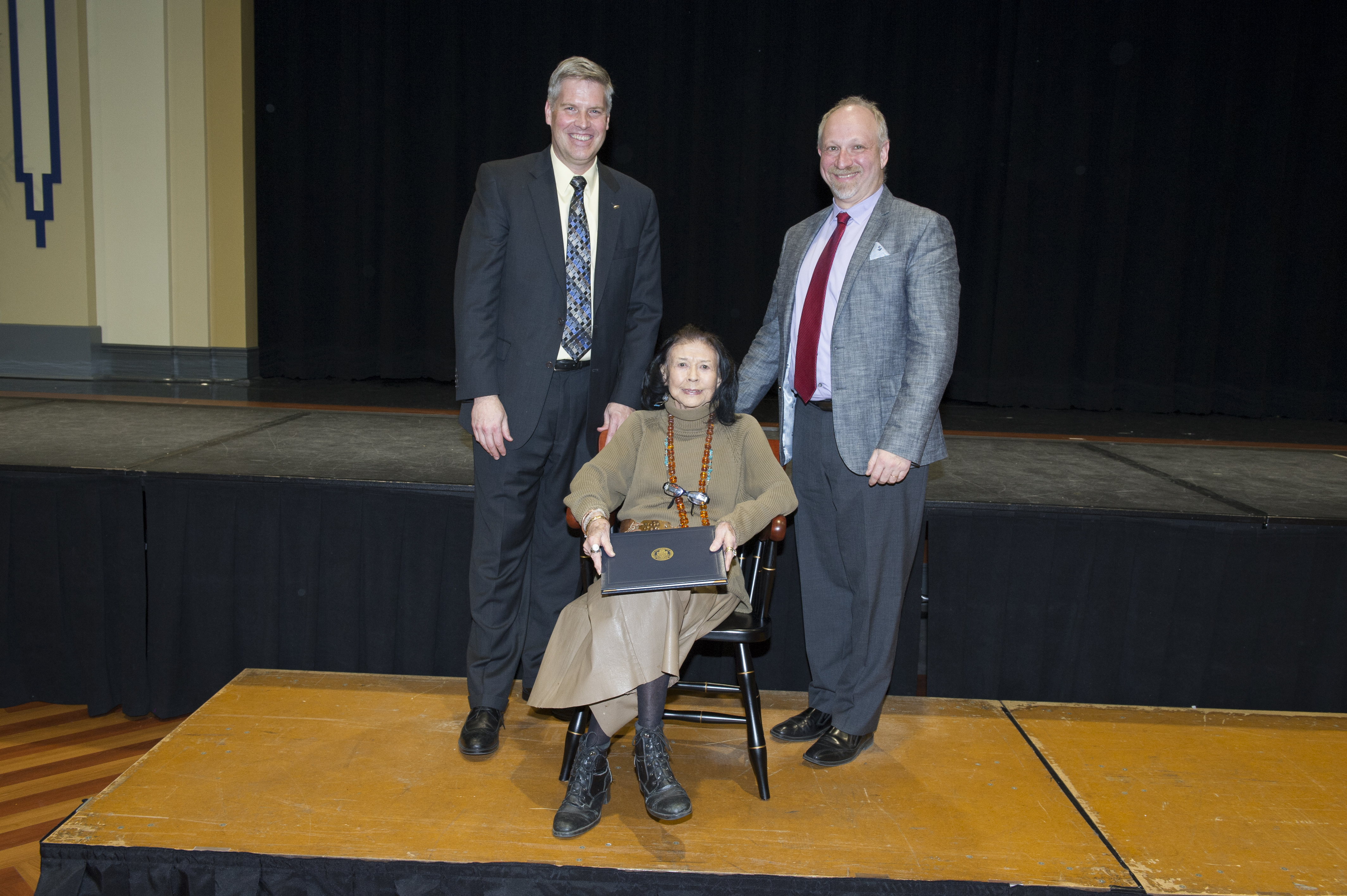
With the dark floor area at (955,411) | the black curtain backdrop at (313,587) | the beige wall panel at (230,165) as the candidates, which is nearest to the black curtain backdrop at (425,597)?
the black curtain backdrop at (313,587)

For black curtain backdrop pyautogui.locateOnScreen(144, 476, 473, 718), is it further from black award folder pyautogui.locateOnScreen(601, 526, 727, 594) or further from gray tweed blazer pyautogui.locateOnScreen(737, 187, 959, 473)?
gray tweed blazer pyautogui.locateOnScreen(737, 187, 959, 473)

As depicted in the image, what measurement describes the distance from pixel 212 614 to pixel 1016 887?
7.86 ft

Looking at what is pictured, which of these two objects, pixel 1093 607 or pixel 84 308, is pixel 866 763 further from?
pixel 84 308

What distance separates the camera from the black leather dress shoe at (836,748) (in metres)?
2.09

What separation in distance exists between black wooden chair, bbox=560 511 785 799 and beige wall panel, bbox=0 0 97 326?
18.5 ft

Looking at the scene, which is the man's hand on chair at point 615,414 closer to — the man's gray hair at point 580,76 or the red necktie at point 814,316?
the red necktie at point 814,316

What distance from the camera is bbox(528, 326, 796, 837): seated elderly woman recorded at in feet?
5.97

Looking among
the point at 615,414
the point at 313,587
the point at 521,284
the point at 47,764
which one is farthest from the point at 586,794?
the point at 47,764

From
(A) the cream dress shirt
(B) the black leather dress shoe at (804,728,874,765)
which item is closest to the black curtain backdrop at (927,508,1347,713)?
(B) the black leather dress shoe at (804,728,874,765)

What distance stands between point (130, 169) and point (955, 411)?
5.73 meters

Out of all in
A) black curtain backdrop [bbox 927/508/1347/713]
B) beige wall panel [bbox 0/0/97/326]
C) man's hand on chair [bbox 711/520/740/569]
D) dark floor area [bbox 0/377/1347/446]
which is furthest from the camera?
beige wall panel [bbox 0/0/97/326]

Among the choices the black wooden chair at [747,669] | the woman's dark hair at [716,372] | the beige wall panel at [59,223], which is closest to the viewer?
the black wooden chair at [747,669]

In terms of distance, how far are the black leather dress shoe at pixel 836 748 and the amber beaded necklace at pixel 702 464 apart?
0.58 meters

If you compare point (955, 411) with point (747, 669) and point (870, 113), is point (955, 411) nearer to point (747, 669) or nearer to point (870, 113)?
point (870, 113)
